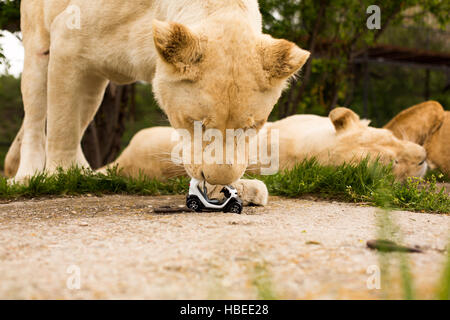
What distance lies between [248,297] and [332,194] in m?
2.50

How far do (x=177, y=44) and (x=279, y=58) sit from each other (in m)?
0.59

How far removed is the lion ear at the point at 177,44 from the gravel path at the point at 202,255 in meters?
0.86

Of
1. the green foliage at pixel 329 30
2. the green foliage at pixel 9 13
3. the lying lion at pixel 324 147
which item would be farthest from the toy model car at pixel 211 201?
the green foliage at pixel 9 13

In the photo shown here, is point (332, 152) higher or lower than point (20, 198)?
higher

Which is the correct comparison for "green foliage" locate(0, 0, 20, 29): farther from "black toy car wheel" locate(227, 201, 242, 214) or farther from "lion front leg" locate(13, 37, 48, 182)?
"black toy car wheel" locate(227, 201, 242, 214)

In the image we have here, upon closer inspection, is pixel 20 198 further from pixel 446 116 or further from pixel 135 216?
pixel 446 116

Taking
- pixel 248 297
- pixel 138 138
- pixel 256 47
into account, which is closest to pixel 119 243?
pixel 248 297

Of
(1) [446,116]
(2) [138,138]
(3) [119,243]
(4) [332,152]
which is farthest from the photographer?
(1) [446,116]

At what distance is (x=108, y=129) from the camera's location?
7.45m

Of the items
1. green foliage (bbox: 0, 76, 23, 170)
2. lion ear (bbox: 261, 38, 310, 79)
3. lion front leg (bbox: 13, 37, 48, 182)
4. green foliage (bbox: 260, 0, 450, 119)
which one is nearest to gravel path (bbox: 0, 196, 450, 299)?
lion ear (bbox: 261, 38, 310, 79)

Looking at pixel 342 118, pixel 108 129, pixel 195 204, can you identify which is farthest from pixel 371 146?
pixel 108 129

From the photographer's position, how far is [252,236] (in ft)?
6.70

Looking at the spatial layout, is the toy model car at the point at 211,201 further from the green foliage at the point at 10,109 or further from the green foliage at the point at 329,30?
the green foliage at the point at 10,109

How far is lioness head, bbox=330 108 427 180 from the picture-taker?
170 inches
